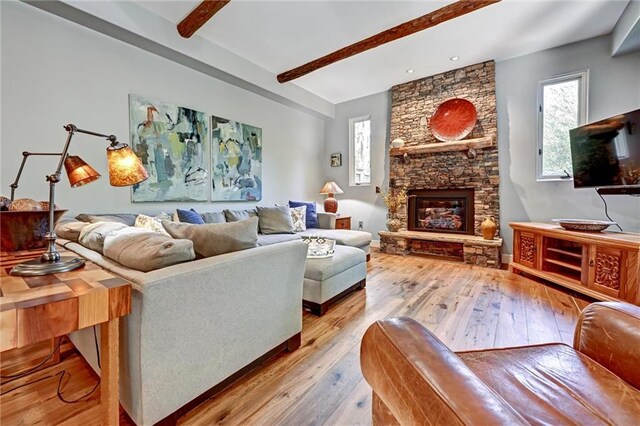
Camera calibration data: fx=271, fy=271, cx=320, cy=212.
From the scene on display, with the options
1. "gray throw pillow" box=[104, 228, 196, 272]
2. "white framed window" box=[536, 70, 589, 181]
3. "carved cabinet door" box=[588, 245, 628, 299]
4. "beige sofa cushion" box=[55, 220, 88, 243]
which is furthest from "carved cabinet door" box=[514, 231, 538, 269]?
"beige sofa cushion" box=[55, 220, 88, 243]

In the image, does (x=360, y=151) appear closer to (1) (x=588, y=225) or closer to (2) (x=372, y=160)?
(2) (x=372, y=160)

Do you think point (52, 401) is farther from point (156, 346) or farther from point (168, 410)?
point (156, 346)

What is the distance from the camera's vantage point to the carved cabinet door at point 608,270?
2.33 m

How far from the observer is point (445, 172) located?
14.3 ft

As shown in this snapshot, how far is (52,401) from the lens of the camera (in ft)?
4.39

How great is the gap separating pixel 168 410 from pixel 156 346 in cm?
31

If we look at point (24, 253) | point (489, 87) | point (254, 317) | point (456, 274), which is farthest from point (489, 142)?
point (24, 253)

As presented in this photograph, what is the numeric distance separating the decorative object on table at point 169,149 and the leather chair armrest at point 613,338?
370 cm

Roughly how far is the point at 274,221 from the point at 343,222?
56.8 inches

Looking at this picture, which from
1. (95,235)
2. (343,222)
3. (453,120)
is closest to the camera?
(95,235)

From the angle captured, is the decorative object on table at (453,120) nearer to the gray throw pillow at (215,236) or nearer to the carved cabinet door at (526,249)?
the carved cabinet door at (526,249)

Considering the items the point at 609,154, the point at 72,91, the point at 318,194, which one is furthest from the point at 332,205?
the point at 72,91

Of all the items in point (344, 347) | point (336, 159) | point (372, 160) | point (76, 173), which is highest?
point (336, 159)

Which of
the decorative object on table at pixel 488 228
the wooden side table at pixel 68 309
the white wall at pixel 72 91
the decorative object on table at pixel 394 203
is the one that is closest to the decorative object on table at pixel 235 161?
the white wall at pixel 72 91
